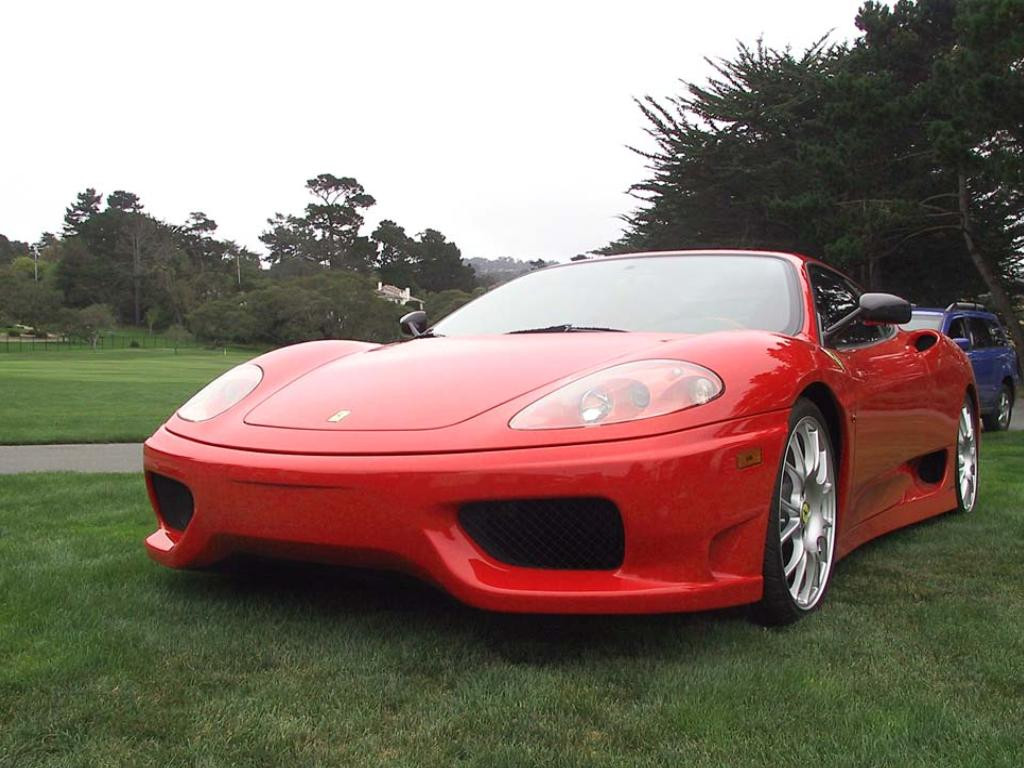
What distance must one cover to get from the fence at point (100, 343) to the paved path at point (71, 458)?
5911cm

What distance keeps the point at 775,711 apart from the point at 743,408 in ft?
2.77

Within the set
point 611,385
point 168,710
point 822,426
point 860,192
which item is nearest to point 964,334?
point 822,426

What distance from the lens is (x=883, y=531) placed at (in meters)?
3.92

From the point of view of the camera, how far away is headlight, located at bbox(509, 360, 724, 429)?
257 cm

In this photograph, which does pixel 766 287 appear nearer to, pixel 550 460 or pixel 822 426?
pixel 822 426

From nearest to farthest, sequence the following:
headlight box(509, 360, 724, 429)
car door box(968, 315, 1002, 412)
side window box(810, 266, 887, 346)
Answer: headlight box(509, 360, 724, 429) → side window box(810, 266, 887, 346) → car door box(968, 315, 1002, 412)

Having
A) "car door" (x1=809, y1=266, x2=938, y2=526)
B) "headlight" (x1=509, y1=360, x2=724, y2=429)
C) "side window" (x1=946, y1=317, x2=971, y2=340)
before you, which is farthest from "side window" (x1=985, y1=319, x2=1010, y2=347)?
"headlight" (x1=509, y1=360, x2=724, y2=429)

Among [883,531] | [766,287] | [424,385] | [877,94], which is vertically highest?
[877,94]

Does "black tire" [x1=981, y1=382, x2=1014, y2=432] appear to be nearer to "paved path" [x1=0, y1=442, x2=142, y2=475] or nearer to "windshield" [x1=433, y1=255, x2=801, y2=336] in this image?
"windshield" [x1=433, y1=255, x2=801, y2=336]

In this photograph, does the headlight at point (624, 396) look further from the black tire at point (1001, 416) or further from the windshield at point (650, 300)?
the black tire at point (1001, 416)

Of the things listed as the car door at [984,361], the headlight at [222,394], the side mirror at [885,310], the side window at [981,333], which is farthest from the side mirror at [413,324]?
the side window at [981,333]

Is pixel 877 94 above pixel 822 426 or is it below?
above

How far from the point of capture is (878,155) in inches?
931

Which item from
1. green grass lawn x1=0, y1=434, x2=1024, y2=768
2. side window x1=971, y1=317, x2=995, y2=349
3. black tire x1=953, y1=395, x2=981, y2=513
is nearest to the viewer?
green grass lawn x1=0, y1=434, x2=1024, y2=768
